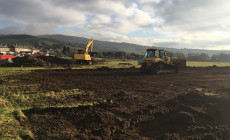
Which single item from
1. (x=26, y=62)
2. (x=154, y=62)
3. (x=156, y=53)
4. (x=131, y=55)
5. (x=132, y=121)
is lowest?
(x=132, y=121)

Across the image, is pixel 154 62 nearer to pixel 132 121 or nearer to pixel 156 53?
pixel 156 53

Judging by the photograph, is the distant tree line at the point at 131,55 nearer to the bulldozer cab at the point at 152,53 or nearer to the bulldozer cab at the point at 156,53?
the bulldozer cab at the point at 152,53

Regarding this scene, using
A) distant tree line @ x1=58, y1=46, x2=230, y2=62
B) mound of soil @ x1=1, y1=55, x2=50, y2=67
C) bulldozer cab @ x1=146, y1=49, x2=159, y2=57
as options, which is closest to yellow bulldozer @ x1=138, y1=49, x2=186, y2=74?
bulldozer cab @ x1=146, y1=49, x2=159, y2=57

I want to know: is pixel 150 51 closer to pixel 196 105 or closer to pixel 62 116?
pixel 196 105

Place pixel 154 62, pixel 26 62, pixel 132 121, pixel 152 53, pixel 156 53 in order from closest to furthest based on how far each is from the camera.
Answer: pixel 132 121 < pixel 154 62 < pixel 156 53 < pixel 152 53 < pixel 26 62

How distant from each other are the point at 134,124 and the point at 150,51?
14.2 m

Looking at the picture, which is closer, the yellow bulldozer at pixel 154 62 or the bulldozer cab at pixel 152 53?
the yellow bulldozer at pixel 154 62

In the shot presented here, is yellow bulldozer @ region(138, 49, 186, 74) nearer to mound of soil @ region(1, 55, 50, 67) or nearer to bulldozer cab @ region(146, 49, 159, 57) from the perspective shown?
bulldozer cab @ region(146, 49, 159, 57)

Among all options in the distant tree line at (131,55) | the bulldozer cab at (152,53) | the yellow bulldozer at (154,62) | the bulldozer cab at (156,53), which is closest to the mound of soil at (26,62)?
the yellow bulldozer at (154,62)

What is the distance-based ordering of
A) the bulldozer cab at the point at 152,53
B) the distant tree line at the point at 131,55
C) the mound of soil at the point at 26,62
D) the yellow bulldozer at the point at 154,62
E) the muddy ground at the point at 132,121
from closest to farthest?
the muddy ground at the point at 132,121 < the yellow bulldozer at the point at 154,62 < the bulldozer cab at the point at 152,53 < the mound of soil at the point at 26,62 < the distant tree line at the point at 131,55

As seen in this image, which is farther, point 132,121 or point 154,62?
point 154,62

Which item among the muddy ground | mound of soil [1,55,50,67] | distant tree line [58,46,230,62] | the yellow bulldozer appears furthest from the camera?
distant tree line [58,46,230,62]

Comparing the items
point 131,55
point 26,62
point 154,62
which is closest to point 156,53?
point 154,62

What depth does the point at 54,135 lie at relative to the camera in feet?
12.9
